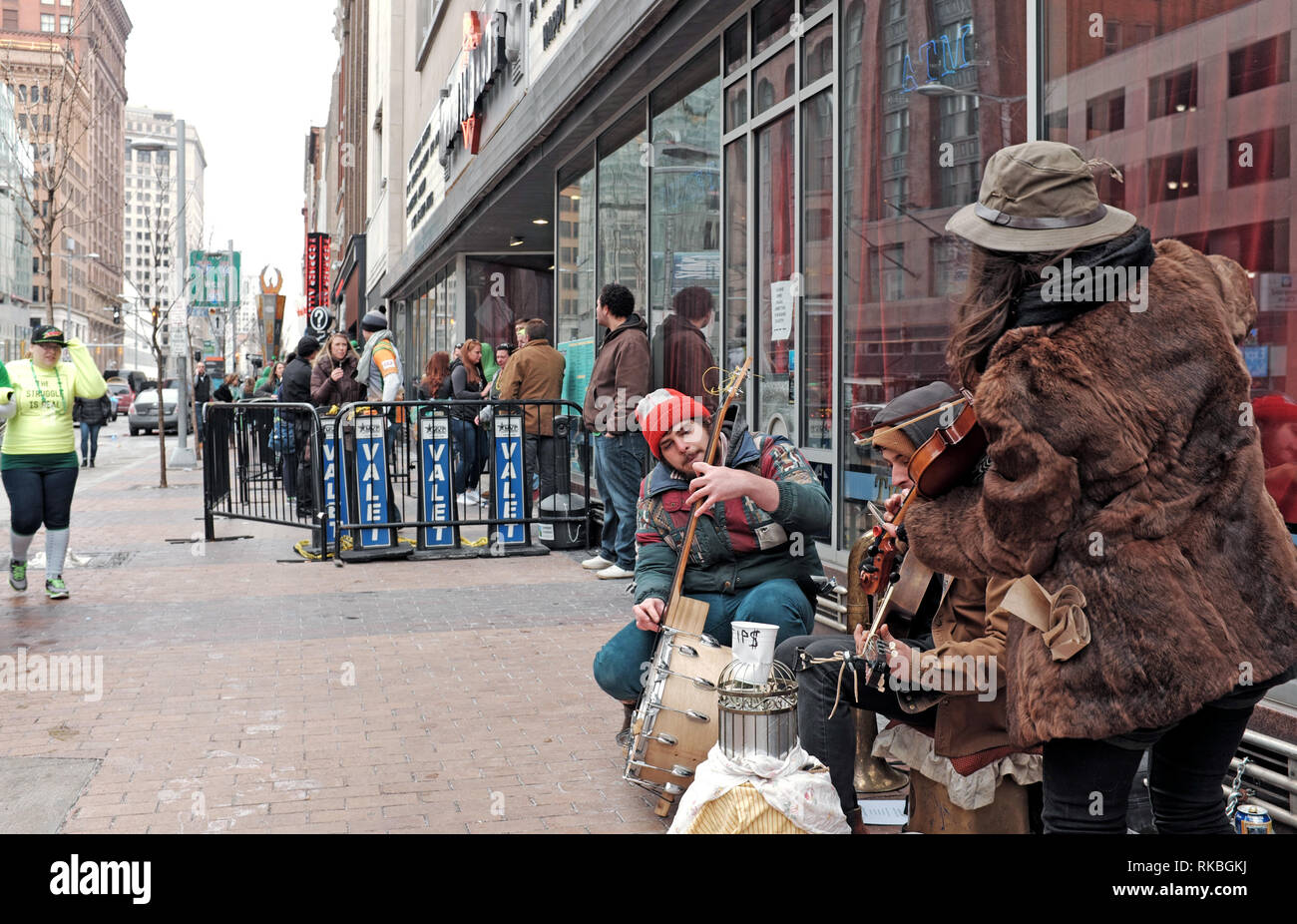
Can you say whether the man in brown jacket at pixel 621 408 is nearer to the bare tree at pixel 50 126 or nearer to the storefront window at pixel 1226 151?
the storefront window at pixel 1226 151

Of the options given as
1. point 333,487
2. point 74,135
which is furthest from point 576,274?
point 74,135

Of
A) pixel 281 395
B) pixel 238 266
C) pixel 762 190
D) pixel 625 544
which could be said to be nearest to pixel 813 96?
pixel 762 190

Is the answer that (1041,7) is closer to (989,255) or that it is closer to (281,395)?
(989,255)

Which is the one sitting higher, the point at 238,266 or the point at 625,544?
the point at 238,266

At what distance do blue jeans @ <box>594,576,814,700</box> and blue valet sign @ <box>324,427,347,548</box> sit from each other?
19.7ft

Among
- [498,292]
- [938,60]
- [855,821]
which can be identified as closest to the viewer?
[855,821]

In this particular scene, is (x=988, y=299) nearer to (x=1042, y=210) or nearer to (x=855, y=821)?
(x=1042, y=210)

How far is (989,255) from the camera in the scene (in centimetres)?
250

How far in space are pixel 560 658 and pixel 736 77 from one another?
4.56 meters

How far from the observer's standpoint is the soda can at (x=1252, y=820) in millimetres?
3328

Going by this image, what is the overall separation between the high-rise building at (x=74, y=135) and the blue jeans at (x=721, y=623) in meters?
16.8

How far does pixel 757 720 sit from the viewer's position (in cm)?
337

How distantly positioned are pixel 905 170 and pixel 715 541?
9.59 ft

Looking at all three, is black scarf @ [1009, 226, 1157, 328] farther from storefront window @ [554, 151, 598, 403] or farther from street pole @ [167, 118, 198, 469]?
street pole @ [167, 118, 198, 469]
